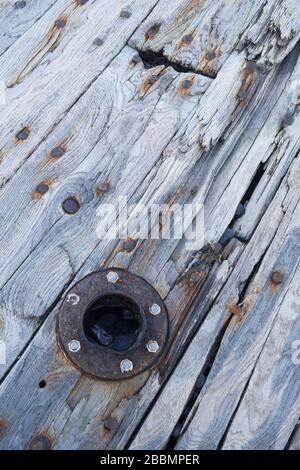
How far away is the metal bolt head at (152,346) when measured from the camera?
266 centimetres

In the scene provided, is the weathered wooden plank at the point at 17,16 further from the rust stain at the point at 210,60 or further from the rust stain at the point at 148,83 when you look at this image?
the rust stain at the point at 210,60

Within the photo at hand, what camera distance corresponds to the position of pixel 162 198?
9.80 feet

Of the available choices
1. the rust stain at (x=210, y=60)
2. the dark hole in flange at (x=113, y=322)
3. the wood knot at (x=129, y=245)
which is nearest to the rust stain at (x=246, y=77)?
the rust stain at (x=210, y=60)

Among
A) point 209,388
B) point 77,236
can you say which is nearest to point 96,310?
point 77,236

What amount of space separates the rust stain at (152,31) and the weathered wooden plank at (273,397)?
148 cm

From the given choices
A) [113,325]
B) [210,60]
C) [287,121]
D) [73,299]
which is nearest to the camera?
[73,299]

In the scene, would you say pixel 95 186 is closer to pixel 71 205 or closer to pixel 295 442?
pixel 71 205

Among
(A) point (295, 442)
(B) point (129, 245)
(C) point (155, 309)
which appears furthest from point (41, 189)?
(A) point (295, 442)

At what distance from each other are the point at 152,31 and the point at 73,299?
57.3 inches

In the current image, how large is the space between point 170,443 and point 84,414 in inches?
12.7

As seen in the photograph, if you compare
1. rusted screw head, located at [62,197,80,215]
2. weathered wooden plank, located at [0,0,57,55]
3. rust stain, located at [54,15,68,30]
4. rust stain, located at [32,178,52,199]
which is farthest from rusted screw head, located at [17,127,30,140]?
rust stain, located at [54,15,68,30]

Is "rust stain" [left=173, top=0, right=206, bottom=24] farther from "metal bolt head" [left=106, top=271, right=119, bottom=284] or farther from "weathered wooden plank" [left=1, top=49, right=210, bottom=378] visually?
"metal bolt head" [left=106, top=271, right=119, bottom=284]

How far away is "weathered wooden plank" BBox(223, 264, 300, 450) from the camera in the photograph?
2.53 metres
